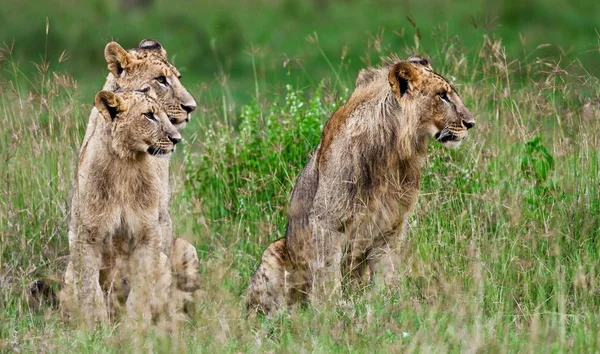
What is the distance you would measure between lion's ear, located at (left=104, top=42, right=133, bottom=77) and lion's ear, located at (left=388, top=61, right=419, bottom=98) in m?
1.69

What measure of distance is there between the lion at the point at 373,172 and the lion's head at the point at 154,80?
94 cm

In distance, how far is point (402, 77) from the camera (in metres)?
6.48

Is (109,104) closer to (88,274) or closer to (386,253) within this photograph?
(88,274)

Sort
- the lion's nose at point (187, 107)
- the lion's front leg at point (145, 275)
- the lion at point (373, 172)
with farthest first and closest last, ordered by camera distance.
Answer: the lion's nose at point (187, 107) → the lion at point (373, 172) → the lion's front leg at point (145, 275)

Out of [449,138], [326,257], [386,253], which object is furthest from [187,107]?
[449,138]

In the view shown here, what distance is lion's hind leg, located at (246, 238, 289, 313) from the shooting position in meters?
6.86

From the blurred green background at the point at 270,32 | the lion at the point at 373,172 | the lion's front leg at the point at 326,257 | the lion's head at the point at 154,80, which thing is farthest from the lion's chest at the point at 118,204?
the blurred green background at the point at 270,32

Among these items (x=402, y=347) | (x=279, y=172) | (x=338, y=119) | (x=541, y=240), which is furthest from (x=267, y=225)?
(x=402, y=347)

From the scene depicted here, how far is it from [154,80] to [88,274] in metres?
1.32

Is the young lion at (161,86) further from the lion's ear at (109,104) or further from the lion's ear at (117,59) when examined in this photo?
the lion's ear at (109,104)

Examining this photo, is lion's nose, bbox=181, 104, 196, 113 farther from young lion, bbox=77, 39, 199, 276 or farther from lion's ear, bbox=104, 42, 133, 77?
lion's ear, bbox=104, 42, 133, 77

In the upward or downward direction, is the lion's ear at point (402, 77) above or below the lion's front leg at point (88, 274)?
above

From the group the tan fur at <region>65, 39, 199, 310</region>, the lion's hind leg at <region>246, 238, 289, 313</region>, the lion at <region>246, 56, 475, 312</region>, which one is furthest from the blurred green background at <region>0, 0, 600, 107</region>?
the lion at <region>246, 56, 475, 312</region>

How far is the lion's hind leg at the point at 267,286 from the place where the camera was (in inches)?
270
